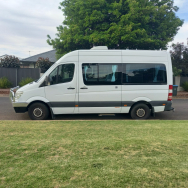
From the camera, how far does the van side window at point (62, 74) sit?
6938 mm

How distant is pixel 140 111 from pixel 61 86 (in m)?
3.14

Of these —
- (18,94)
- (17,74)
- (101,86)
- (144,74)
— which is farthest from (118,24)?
(17,74)

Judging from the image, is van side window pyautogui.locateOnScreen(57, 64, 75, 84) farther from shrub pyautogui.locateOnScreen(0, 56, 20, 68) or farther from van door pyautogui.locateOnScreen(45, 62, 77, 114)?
shrub pyautogui.locateOnScreen(0, 56, 20, 68)

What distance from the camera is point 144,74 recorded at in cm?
726

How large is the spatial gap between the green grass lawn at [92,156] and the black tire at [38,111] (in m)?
1.57

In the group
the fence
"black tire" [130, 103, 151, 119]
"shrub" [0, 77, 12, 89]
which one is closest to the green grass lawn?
"black tire" [130, 103, 151, 119]

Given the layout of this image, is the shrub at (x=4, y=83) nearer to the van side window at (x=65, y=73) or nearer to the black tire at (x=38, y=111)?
the black tire at (x=38, y=111)

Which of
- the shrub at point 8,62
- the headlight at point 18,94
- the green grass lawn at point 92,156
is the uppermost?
the shrub at point 8,62

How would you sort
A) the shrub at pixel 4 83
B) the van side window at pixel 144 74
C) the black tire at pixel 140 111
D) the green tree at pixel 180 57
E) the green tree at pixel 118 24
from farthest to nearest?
the green tree at pixel 180 57 → the shrub at pixel 4 83 → the green tree at pixel 118 24 → the black tire at pixel 140 111 → the van side window at pixel 144 74

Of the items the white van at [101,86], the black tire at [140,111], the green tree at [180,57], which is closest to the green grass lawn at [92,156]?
the white van at [101,86]

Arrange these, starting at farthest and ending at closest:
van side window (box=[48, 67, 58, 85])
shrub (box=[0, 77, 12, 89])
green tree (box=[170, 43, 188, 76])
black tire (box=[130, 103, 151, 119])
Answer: green tree (box=[170, 43, 188, 76]) < shrub (box=[0, 77, 12, 89]) < black tire (box=[130, 103, 151, 119]) < van side window (box=[48, 67, 58, 85])

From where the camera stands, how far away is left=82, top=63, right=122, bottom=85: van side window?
7.03m

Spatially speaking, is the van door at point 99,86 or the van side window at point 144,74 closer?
the van door at point 99,86

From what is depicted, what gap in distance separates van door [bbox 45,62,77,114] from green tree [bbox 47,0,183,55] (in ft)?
26.9
